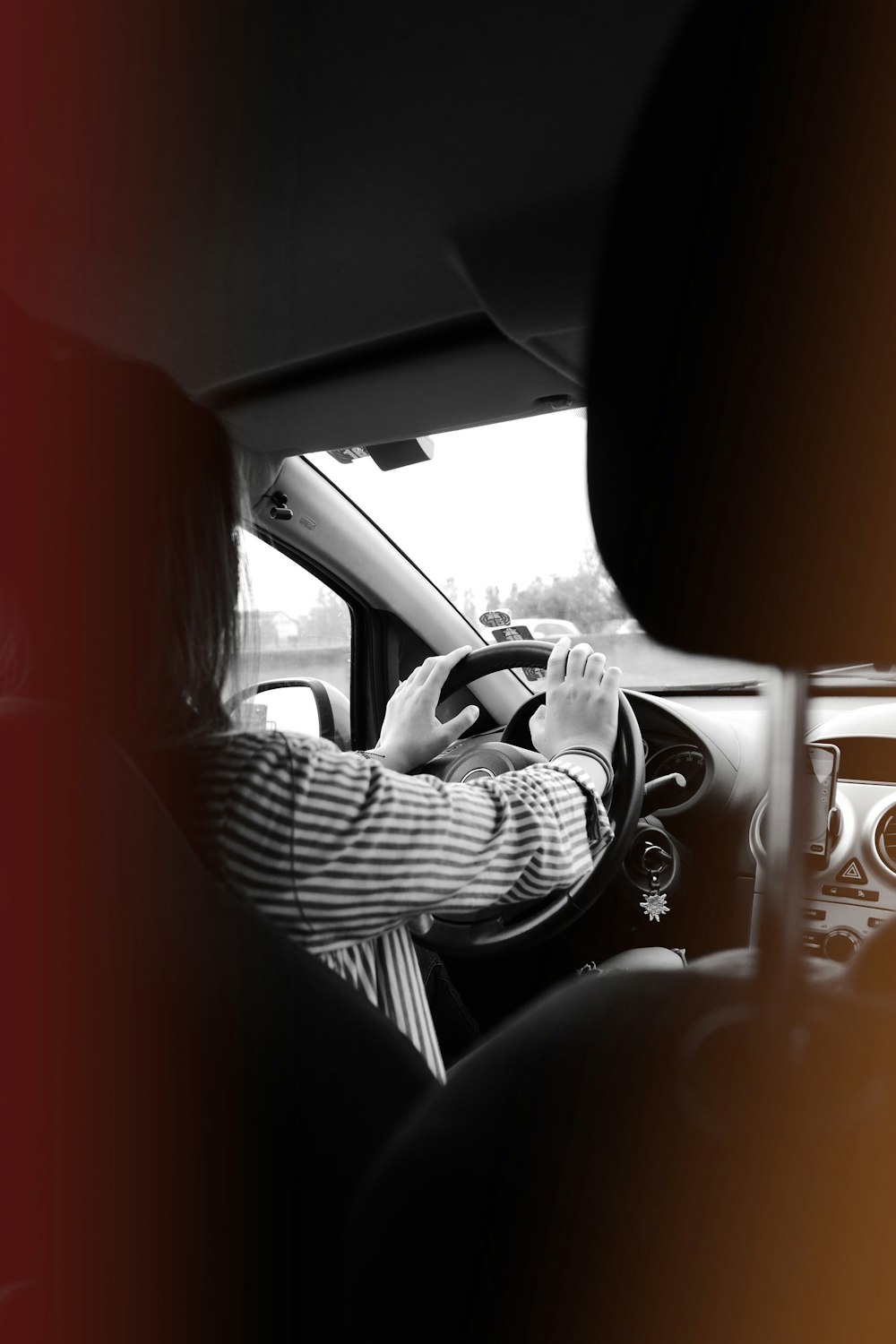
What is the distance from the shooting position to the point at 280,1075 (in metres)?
0.90

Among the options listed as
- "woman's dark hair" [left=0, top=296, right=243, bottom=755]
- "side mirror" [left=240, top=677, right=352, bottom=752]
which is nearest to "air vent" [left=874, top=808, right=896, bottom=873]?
"side mirror" [left=240, top=677, right=352, bottom=752]

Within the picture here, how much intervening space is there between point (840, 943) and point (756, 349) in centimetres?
147

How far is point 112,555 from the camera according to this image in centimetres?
102

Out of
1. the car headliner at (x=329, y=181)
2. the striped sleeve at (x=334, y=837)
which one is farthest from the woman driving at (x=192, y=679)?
the car headliner at (x=329, y=181)

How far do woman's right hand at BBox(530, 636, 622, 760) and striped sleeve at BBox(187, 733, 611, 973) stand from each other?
510 mm

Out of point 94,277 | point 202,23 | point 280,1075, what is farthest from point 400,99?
point 280,1075

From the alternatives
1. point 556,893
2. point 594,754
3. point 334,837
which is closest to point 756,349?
point 334,837

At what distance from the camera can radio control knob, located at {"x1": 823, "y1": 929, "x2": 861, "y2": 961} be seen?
176 cm

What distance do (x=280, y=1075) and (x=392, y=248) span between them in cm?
98

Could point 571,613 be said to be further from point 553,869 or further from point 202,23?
point 202,23

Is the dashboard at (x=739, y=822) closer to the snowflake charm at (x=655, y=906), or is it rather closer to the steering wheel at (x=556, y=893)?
the snowflake charm at (x=655, y=906)

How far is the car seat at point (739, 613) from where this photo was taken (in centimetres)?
59

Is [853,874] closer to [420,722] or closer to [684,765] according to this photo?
[684,765]

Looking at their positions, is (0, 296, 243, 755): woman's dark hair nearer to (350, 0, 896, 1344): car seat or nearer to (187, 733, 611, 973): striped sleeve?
(187, 733, 611, 973): striped sleeve
